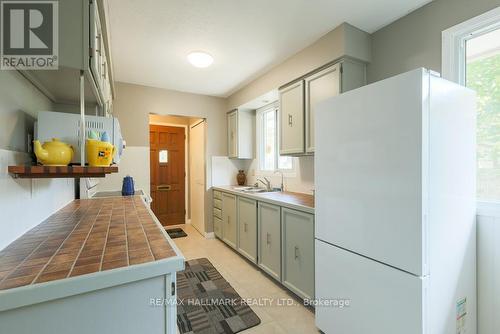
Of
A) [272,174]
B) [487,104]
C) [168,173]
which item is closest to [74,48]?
[487,104]

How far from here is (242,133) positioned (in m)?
3.77

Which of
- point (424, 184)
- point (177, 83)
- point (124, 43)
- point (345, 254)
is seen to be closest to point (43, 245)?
point (345, 254)

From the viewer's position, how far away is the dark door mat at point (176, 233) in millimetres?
4020

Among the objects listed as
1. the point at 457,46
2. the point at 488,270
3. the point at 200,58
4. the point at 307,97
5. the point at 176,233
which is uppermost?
the point at 200,58

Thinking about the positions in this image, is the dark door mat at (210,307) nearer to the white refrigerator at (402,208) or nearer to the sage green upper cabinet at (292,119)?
the white refrigerator at (402,208)

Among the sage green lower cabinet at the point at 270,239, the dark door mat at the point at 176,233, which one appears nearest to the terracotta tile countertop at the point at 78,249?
the sage green lower cabinet at the point at 270,239

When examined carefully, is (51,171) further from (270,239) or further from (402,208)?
(270,239)

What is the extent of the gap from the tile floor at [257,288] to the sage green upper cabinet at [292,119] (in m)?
1.42

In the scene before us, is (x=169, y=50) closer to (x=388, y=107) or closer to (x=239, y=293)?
(x=388, y=107)

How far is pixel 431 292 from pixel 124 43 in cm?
306

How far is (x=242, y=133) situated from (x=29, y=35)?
2964 millimetres

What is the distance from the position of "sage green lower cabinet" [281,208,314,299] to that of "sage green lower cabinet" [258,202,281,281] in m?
0.09

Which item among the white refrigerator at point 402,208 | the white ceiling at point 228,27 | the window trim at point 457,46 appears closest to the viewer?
the white refrigerator at point 402,208

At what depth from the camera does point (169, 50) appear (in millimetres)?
2389
